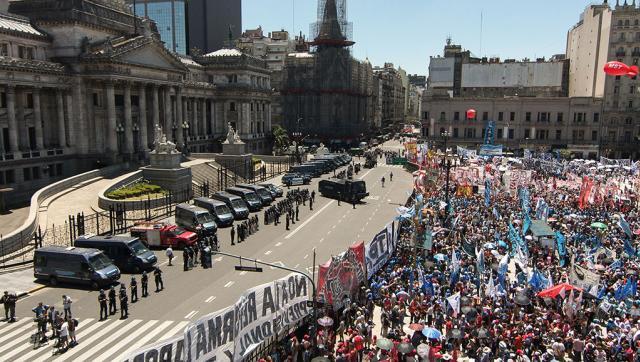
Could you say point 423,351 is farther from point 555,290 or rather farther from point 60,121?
point 60,121

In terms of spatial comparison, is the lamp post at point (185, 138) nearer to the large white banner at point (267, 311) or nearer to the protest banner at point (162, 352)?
the large white banner at point (267, 311)

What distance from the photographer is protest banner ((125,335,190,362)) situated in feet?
41.6

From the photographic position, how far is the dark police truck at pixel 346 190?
180 ft

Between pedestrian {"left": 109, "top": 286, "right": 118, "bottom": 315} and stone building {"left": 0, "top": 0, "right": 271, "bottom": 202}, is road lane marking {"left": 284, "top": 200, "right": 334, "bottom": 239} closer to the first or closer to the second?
pedestrian {"left": 109, "top": 286, "right": 118, "bottom": 315}

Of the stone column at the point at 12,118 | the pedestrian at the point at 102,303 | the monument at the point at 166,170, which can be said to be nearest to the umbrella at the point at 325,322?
the pedestrian at the point at 102,303

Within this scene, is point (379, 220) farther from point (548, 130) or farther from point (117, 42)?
point (548, 130)

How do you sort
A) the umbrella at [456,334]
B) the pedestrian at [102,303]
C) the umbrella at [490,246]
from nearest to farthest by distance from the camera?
the umbrella at [456,334] < the pedestrian at [102,303] < the umbrella at [490,246]

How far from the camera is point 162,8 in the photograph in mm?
147750

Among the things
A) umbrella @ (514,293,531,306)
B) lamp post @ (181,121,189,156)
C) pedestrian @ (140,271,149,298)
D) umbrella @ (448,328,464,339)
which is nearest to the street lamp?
lamp post @ (181,121,189,156)

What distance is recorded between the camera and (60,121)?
56281 millimetres

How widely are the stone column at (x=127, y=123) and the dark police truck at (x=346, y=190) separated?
23414 mm

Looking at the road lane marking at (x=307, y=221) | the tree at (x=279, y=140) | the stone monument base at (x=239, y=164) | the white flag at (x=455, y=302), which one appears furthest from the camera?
the tree at (x=279, y=140)

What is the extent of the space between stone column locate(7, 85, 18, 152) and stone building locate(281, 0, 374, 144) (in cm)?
7568

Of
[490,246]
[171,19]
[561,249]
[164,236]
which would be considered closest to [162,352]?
[490,246]
